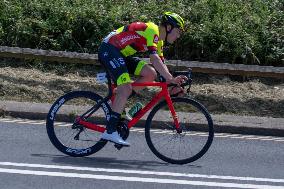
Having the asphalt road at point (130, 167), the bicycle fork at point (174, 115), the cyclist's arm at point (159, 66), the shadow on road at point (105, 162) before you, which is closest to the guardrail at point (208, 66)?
the asphalt road at point (130, 167)

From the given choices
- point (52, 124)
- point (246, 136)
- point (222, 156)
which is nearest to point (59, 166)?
point (52, 124)

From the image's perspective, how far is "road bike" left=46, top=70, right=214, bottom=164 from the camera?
908 centimetres

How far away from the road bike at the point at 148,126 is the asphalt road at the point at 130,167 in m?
0.14

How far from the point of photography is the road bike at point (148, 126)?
9078mm

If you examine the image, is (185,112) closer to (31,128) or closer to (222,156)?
(222,156)

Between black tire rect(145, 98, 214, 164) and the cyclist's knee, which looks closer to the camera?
the cyclist's knee

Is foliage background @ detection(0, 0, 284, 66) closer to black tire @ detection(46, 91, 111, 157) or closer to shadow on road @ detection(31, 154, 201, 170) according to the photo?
black tire @ detection(46, 91, 111, 157)

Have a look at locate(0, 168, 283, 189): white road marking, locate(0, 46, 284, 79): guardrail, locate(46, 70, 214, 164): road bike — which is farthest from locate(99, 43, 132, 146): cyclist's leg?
locate(0, 46, 284, 79): guardrail

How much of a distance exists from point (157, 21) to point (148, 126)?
6632 mm

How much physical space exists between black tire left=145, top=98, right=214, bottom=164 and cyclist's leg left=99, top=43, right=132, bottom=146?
40 centimetres

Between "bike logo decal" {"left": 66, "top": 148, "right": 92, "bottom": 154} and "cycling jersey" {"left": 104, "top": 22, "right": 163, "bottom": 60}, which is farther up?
"cycling jersey" {"left": 104, "top": 22, "right": 163, "bottom": 60}

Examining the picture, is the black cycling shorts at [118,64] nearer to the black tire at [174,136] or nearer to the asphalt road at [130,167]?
the black tire at [174,136]

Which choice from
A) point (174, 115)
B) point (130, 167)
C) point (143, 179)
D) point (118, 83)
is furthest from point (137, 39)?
point (143, 179)

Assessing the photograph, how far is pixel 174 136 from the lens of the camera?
930 centimetres
